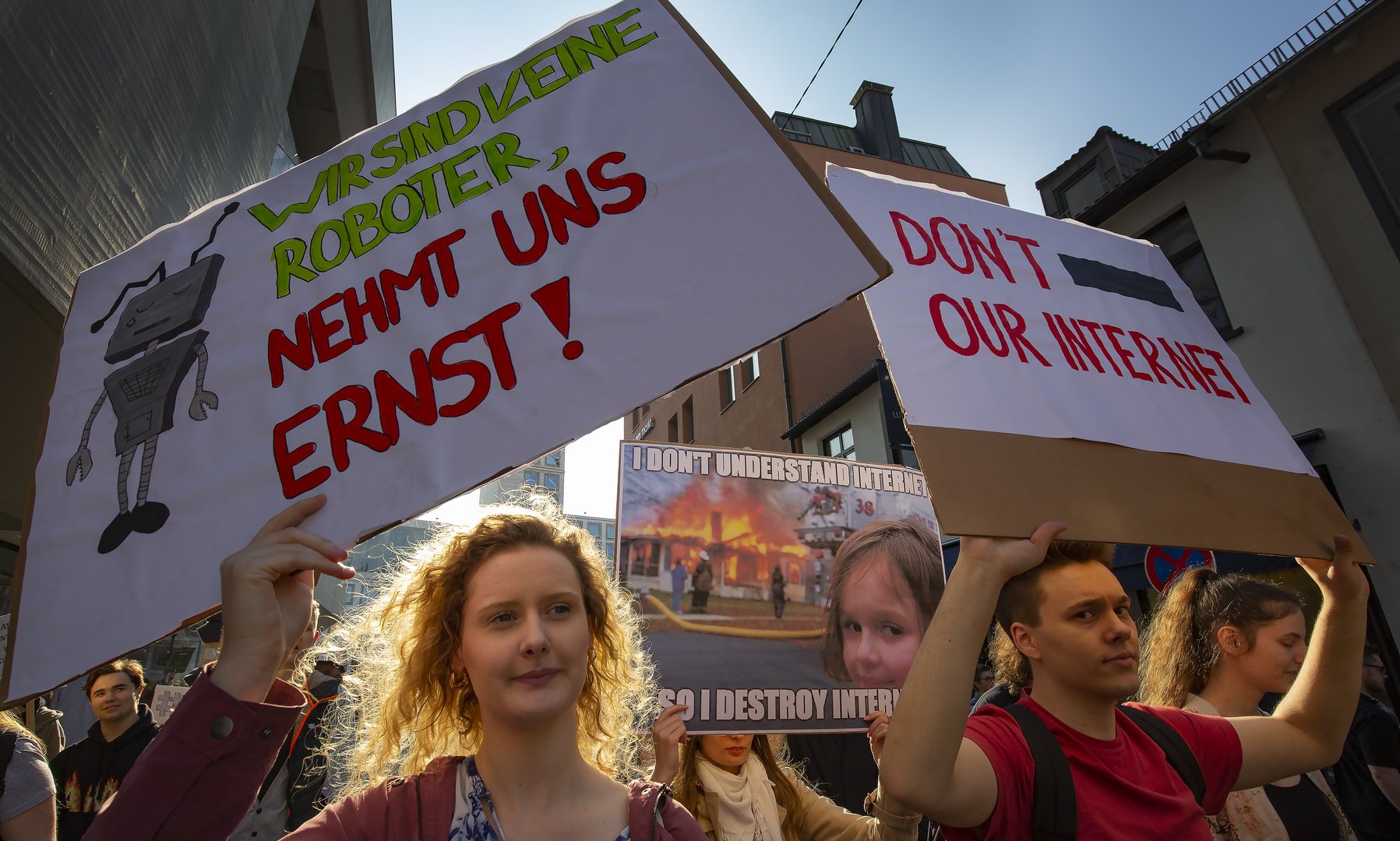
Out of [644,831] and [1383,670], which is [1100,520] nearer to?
[644,831]

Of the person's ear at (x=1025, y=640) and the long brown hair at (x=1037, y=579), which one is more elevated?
the long brown hair at (x=1037, y=579)

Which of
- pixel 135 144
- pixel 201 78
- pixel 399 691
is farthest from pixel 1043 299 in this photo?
pixel 201 78

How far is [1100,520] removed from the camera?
1.62m

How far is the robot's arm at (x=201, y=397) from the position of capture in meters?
1.53

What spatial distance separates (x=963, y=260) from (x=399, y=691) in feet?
5.77

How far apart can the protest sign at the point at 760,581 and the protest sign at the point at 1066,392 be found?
6.04ft

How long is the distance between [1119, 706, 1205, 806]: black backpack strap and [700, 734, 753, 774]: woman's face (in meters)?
1.64

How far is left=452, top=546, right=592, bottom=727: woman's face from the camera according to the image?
1.33m

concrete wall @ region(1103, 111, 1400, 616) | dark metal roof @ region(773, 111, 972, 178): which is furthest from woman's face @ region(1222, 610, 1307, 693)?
dark metal roof @ region(773, 111, 972, 178)

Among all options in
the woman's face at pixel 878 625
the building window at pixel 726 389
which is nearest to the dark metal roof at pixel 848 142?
the building window at pixel 726 389

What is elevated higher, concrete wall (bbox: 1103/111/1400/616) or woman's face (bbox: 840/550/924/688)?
concrete wall (bbox: 1103/111/1400/616)

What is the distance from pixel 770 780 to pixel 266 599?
7.97ft

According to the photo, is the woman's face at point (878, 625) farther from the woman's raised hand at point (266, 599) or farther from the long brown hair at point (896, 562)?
the woman's raised hand at point (266, 599)

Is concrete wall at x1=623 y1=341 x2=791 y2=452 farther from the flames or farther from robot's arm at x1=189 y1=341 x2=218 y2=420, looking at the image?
robot's arm at x1=189 y1=341 x2=218 y2=420
